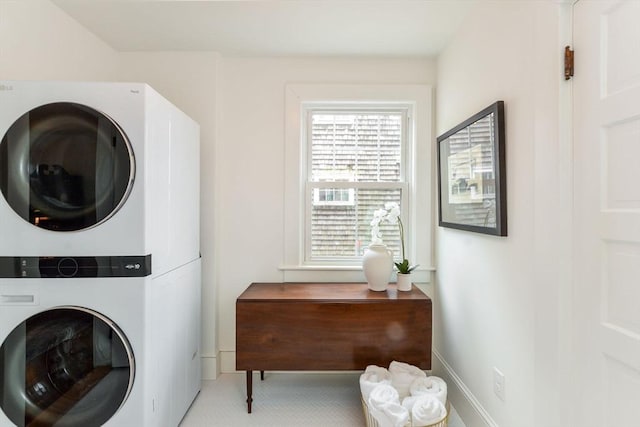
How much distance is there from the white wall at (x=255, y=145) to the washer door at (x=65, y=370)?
1002 millimetres

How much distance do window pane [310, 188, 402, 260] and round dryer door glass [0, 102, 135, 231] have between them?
139cm

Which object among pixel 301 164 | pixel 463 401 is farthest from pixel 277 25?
pixel 463 401

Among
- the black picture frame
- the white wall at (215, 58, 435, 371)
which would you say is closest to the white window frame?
the white wall at (215, 58, 435, 371)

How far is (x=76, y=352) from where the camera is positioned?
1.39 m

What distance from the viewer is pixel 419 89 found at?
2.35 m

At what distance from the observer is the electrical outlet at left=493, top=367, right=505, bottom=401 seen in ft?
4.91

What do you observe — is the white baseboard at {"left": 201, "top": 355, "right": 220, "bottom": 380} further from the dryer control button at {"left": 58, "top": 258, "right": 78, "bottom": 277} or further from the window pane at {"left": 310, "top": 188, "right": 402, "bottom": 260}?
the dryer control button at {"left": 58, "top": 258, "right": 78, "bottom": 277}

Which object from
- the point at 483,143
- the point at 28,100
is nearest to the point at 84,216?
the point at 28,100

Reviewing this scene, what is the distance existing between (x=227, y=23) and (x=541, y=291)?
7.00 feet

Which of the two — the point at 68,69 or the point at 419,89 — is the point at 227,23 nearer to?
the point at 68,69

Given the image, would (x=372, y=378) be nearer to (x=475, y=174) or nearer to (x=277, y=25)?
(x=475, y=174)

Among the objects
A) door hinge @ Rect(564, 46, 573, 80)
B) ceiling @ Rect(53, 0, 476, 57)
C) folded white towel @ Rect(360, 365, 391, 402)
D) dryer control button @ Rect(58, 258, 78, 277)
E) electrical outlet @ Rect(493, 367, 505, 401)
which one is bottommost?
folded white towel @ Rect(360, 365, 391, 402)

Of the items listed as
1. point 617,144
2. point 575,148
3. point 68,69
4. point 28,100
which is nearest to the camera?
point 617,144

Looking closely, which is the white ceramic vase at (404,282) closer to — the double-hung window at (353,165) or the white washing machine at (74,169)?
the double-hung window at (353,165)
